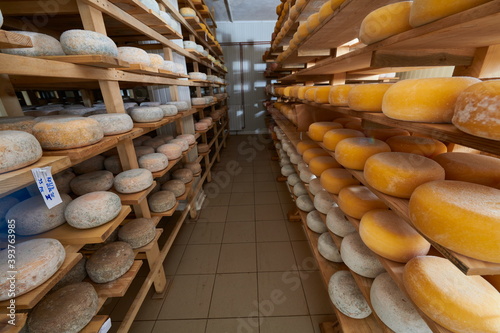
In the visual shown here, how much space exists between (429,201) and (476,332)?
0.41 metres

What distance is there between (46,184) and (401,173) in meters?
1.38

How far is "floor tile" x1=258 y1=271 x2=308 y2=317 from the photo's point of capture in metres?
1.61

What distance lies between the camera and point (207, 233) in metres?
2.48

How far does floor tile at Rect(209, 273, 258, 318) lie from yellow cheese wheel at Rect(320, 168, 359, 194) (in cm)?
109

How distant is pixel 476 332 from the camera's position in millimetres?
617

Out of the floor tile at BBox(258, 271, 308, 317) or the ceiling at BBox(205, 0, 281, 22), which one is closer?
the floor tile at BBox(258, 271, 308, 317)

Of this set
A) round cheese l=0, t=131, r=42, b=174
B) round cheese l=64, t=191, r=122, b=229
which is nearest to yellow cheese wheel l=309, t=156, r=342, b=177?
round cheese l=64, t=191, r=122, b=229

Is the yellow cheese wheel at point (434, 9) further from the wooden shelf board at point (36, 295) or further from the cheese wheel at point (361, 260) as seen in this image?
the wooden shelf board at point (36, 295)

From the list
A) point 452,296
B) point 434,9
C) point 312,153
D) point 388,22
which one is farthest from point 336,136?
point 452,296

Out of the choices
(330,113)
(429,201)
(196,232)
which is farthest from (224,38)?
(429,201)

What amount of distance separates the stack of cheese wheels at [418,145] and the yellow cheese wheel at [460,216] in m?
0.44

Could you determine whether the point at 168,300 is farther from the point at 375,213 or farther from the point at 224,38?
the point at 224,38

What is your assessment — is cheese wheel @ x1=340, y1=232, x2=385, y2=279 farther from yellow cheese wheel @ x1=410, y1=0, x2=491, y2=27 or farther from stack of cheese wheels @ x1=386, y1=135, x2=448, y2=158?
yellow cheese wheel @ x1=410, y1=0, x2=491, y2=27

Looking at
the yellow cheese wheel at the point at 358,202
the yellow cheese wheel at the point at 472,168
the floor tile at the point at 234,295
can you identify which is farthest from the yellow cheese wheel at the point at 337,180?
the floor tile at the point at 234,295
